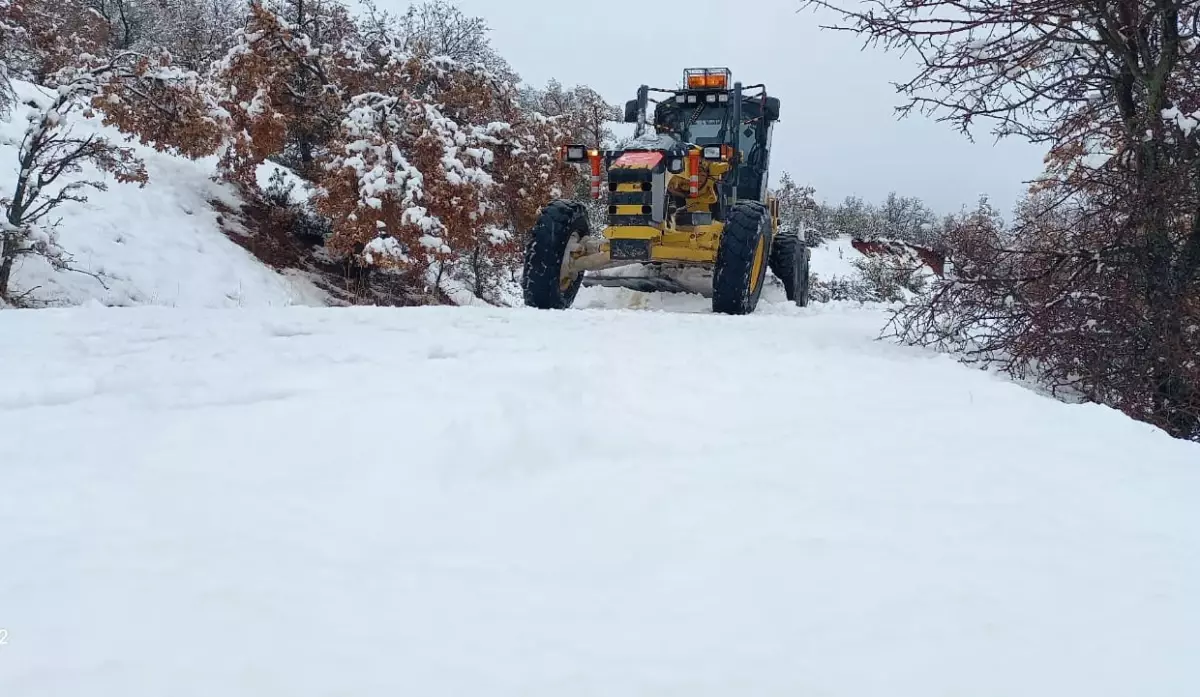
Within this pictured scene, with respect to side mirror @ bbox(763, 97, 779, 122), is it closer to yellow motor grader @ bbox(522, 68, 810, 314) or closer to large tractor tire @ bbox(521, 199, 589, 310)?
yellow motor grader @ bbox(522, 68, 810, 314)

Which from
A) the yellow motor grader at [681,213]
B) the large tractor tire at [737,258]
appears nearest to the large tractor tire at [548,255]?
the yellow motor grader at [681,213]

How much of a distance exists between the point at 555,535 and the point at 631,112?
7.34m

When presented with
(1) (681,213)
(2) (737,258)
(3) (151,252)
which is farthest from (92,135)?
(2) (737,258)

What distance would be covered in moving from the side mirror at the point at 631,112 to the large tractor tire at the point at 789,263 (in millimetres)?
2317

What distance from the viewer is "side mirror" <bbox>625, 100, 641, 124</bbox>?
8.38m

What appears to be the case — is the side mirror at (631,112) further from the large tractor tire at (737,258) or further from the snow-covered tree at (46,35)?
the snow-covered tree at (46,35)

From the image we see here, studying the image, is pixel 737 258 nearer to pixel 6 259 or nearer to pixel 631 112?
pixel 631 112

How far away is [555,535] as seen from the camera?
1763 millimetres

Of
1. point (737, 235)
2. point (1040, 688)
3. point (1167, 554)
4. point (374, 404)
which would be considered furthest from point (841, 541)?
point (737, 235)

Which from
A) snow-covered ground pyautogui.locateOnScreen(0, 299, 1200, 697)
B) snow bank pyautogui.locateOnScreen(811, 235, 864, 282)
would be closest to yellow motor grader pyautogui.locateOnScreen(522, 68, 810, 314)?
snow-covered ground pyautogui.locateOnScreen(0, 299, 1200, 697)

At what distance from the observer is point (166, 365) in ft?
9.58

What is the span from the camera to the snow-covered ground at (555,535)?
1.28 meters

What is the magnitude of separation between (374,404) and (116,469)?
81cm

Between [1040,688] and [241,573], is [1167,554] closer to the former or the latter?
[1040,688]
